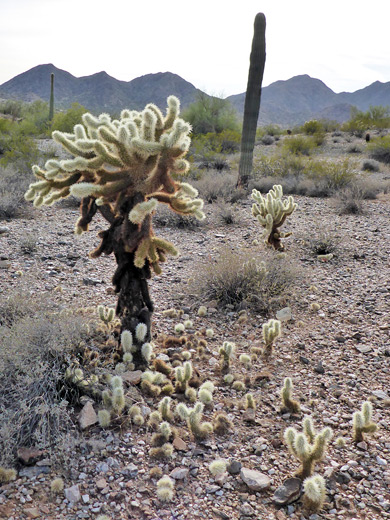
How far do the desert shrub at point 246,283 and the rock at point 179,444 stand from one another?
7.94 ft

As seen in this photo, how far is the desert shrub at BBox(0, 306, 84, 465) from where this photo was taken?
2719 mm

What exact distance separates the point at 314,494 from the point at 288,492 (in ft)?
0.66

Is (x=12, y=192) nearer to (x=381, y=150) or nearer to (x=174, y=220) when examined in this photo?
(x=174, y=220)

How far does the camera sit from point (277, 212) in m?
6.98

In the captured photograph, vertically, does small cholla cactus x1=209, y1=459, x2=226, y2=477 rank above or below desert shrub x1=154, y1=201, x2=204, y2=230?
below

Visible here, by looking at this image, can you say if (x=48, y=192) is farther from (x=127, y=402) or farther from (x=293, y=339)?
(x=293, y=339)

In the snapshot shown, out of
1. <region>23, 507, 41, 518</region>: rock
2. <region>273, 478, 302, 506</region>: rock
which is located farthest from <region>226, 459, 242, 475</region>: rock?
<region>23, 507, 41, 518</region>: rock

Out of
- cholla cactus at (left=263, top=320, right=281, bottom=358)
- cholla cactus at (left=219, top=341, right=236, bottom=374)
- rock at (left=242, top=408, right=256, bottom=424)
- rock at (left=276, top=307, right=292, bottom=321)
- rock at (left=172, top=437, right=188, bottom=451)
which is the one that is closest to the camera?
rock at (left=172, top=437, right=188, bottom=451)

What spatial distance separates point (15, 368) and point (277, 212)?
16.0 ft

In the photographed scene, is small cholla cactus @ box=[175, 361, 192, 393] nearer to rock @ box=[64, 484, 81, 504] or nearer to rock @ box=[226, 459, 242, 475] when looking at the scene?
rock @ box=[226, 459, 242, 475]

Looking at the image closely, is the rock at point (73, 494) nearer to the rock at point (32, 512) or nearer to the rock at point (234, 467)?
the rock at point (32, 512)

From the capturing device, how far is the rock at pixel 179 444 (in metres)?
2.88

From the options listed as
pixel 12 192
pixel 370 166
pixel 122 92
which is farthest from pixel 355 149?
pixel 122 92

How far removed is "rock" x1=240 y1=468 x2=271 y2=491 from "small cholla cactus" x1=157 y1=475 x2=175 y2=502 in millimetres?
447
